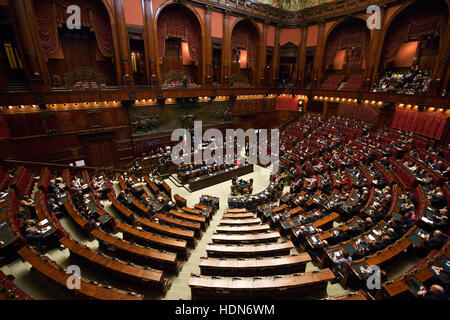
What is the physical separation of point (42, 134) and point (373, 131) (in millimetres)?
19450


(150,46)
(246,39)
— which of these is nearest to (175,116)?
(150,46)

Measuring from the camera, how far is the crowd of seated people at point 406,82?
42.8 ft

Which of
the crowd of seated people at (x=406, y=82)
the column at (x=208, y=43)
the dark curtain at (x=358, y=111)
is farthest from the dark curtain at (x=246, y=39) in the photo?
the crowd of seated people at (x=406, y=82)

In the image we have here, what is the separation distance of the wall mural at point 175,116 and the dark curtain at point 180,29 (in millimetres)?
3499

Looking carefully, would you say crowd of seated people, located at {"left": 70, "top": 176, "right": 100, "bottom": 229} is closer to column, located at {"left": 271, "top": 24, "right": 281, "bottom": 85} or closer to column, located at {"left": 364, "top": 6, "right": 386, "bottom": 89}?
column, located at {"left": 271, "top": 24, "right": 281, "bottom": 85}

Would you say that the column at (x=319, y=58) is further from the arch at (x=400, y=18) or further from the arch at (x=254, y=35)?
the arch at (x=254, y=35)

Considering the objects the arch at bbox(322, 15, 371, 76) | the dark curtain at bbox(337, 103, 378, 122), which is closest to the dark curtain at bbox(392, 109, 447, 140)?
the dark curtain at bbox(337, 103, 378, 122)

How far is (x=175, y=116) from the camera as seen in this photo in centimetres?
1511

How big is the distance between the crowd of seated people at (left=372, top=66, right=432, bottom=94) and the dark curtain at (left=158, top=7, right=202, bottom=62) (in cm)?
1306

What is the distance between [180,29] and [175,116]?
243 inches

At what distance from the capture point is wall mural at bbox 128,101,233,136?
45.0 feet

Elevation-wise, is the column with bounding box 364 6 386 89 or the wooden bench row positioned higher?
the column with bounding box 364 6 386 89

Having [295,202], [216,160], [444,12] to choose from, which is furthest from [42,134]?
[444,12]

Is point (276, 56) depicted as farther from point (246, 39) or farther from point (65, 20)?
point (65, 20)
